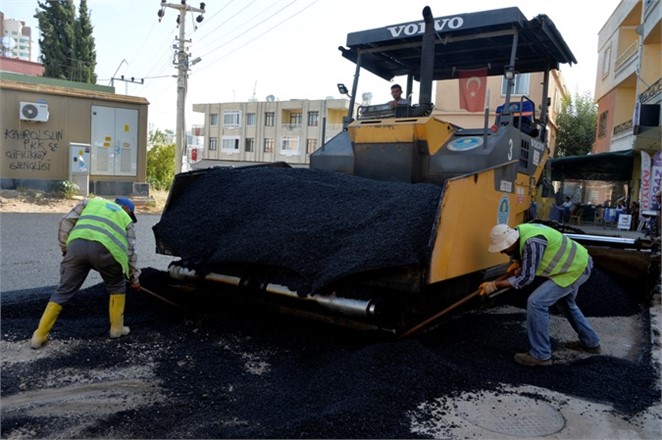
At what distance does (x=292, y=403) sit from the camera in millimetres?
2711

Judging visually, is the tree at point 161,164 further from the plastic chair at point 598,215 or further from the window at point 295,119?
the window at point 295,119

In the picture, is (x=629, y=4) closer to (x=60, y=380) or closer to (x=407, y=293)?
(x=407, y=293)

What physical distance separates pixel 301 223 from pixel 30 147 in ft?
38.0

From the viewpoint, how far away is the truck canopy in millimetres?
4504

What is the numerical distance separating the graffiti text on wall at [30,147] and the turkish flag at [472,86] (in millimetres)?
10862

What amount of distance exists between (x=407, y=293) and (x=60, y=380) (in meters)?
2.05

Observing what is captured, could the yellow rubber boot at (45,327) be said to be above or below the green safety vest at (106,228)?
below

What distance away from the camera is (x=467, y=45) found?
5.05m

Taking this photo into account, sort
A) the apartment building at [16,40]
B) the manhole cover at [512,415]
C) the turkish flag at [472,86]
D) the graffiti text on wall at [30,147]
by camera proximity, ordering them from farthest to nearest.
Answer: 1. the apartment building at [16,40]
2. the graffiti text on wall at [30,147]
3. the turkish flag at [472,86]
4. the manhole cover at [512,415]

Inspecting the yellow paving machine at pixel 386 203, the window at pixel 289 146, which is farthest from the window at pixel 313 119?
the yellow paving machine at pixel 386 203

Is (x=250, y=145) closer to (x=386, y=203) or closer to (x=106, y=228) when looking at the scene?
(x=106, y=228)

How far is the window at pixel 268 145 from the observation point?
138 ft

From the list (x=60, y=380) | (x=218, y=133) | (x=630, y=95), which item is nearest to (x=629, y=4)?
(x=630, y=95)

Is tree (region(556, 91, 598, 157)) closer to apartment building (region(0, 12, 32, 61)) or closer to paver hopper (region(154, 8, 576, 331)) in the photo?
paver hopper (region(154, 8, 576, 331))
